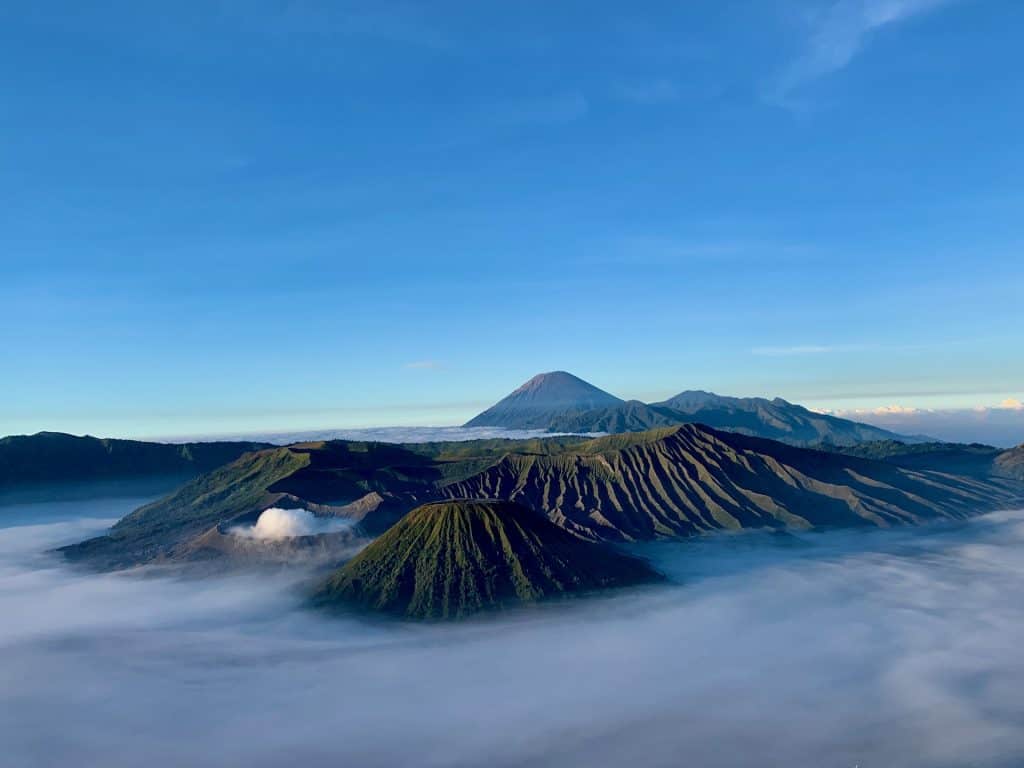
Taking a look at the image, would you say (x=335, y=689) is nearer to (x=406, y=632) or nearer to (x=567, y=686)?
(x=406, y=632)

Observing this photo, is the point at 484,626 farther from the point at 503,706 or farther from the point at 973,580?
the point at 973,580

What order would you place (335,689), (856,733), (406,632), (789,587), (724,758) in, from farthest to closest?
(789,587), (406,632), (335,689), (856,733), (724,758)

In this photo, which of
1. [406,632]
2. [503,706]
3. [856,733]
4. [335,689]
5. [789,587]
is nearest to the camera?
[856,733]

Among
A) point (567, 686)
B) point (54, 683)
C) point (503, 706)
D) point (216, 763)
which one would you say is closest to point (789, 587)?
point (567, 686)

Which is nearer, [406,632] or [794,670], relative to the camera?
[794,670]

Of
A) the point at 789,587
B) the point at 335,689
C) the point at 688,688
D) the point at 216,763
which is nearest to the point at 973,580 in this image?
the point at 789,587

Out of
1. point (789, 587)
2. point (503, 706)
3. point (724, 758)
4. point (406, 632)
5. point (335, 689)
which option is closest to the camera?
point (724, 758)
